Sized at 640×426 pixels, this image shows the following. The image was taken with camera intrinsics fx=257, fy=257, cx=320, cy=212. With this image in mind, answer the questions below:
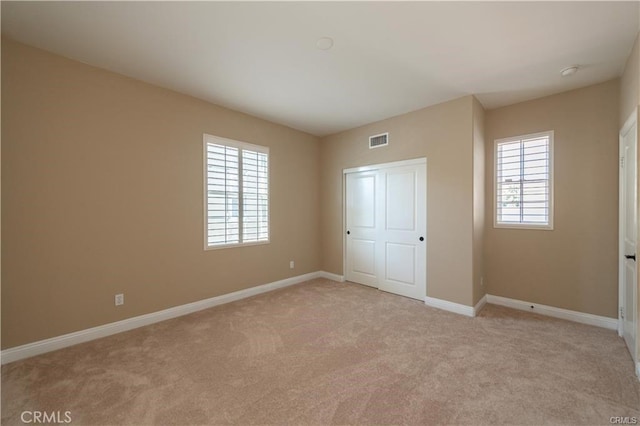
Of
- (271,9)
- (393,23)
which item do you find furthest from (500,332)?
(271,9)

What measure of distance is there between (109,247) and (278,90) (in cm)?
275

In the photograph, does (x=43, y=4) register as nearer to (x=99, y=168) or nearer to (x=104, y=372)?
(x=99, y=168)

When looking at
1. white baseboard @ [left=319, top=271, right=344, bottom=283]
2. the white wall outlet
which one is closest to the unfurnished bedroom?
the white wall outlet

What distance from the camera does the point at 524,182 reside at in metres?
3.68

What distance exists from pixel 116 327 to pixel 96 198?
4.84 feet

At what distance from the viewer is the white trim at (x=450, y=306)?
3.46m

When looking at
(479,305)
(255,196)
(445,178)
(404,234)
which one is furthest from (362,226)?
(479,305)

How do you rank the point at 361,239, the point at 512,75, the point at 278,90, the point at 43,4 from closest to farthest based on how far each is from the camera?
the point at 43,4 < the point at 512,75 < the point at 278,90 < the point at 361,239

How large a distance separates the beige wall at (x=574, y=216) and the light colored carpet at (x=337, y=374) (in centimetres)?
48

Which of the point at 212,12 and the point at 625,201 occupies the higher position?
the point at 212,12

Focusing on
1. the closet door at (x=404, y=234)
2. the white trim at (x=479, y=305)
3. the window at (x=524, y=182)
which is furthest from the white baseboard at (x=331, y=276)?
the window at (x=524, y=182)

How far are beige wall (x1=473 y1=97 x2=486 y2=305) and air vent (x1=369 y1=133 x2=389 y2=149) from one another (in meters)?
1.32

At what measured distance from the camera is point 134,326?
307 cm

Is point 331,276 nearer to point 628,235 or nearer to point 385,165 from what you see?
point 385,165
